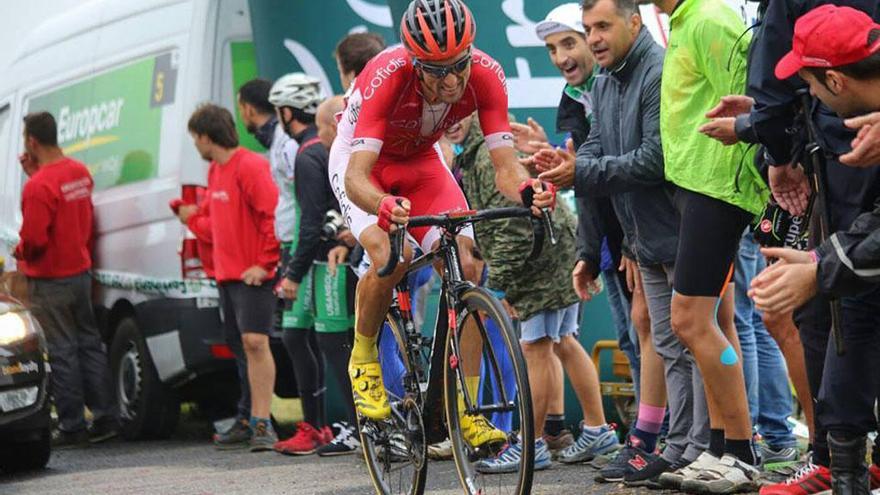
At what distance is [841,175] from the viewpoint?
5.46 meters

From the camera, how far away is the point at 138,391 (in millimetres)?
11328

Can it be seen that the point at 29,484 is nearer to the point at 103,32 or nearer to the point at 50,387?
the point at 50,387

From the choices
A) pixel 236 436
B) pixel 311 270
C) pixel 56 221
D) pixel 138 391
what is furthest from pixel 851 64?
pixel 56 221

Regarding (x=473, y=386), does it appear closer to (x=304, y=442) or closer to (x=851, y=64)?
(x=851, y=64)

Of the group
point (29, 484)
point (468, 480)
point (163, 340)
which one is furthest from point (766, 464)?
point (163, 340)

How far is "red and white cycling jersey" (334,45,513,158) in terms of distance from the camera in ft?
21.8

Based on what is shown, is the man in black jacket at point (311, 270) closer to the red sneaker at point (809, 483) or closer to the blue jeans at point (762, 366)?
the blue jeans at point (762, 366)

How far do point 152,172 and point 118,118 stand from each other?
2.64 ft

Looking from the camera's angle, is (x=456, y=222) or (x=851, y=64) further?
(x=456, y=222)

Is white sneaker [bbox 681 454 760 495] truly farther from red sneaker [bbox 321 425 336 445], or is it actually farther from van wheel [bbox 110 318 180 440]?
van wheel [bbox 110 318 180 440]

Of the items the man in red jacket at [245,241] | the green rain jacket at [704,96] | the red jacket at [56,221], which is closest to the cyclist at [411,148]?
the green rain jacket at [704,96]

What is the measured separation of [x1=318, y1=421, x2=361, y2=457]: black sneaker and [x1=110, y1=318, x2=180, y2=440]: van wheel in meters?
1.92

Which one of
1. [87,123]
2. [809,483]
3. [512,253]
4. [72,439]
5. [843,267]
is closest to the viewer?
[843,267]

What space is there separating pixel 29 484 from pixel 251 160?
2448 mm
